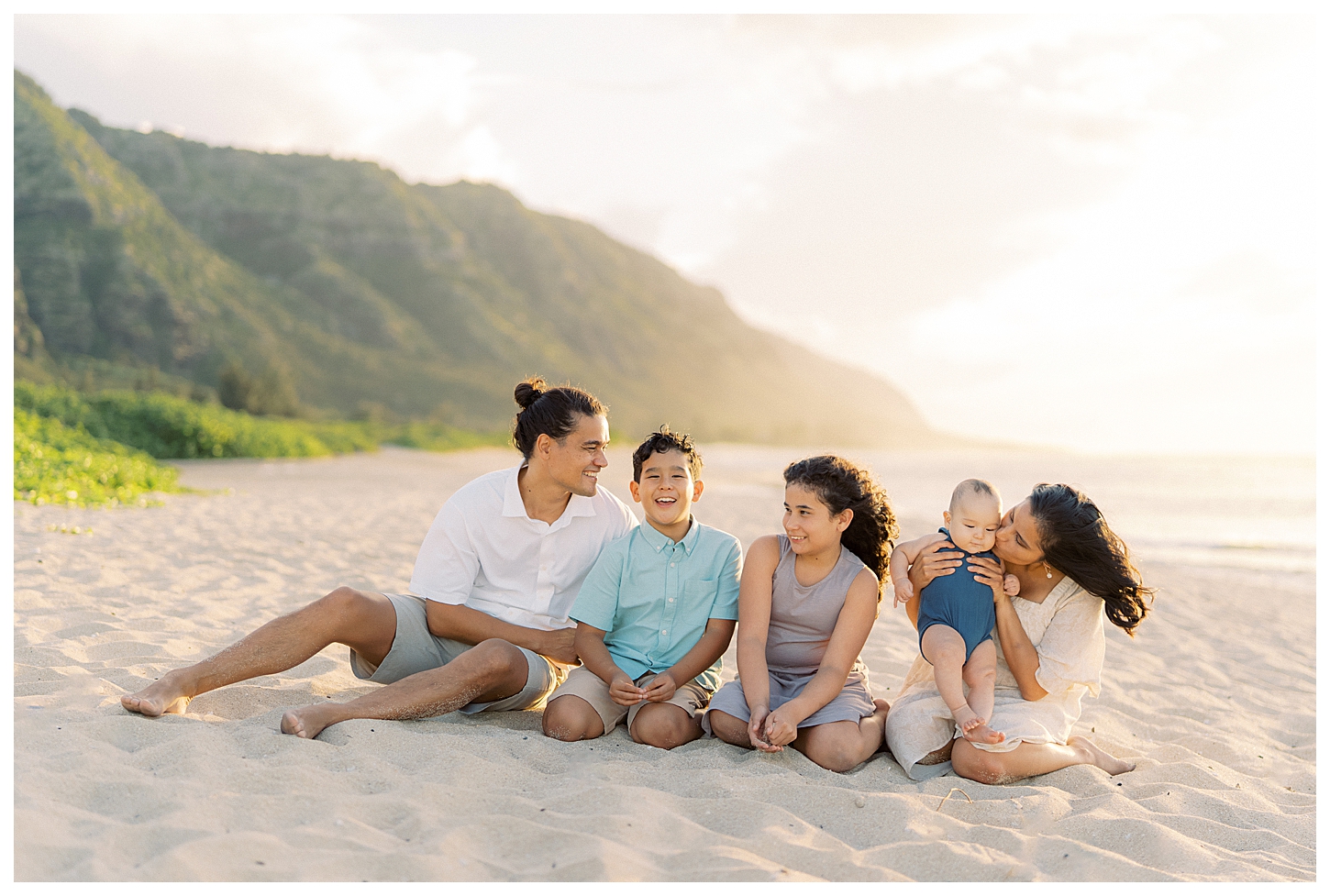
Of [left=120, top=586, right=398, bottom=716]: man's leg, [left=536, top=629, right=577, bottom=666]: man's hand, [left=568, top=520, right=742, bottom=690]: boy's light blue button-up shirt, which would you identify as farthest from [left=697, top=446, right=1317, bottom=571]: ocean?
[left=120, top=586, right=398, bottom=716]: man's leg

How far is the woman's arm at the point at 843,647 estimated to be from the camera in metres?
3.11

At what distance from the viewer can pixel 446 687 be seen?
325cm

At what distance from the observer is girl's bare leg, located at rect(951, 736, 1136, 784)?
3.04 metres

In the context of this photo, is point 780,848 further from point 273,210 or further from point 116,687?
point 273,210

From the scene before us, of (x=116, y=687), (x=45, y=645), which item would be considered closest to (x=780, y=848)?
(x=116, y=687)

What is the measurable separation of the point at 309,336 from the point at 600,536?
54.5 meters

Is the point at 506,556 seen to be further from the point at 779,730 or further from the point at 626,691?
the point at 779,730

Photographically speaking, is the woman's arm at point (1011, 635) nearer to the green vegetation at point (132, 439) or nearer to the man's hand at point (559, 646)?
the man's hand at point (559, 646)

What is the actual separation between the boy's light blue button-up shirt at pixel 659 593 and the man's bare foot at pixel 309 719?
92 cm

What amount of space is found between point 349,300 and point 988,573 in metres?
63.2

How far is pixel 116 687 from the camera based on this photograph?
3.38 metres

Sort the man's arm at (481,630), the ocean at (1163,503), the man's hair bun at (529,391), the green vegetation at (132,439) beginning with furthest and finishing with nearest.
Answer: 1. the ocean at (1163,503)
2. the green vegetation at (132,439)
3. the man's hair bun at (529,391)
4. the man's arm at (481,630)

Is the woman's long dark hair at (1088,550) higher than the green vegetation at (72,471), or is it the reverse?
the woman's long dark hair at (1088,550)

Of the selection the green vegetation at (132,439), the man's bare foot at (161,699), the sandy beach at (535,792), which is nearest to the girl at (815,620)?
the sandy beach at (535,792)
